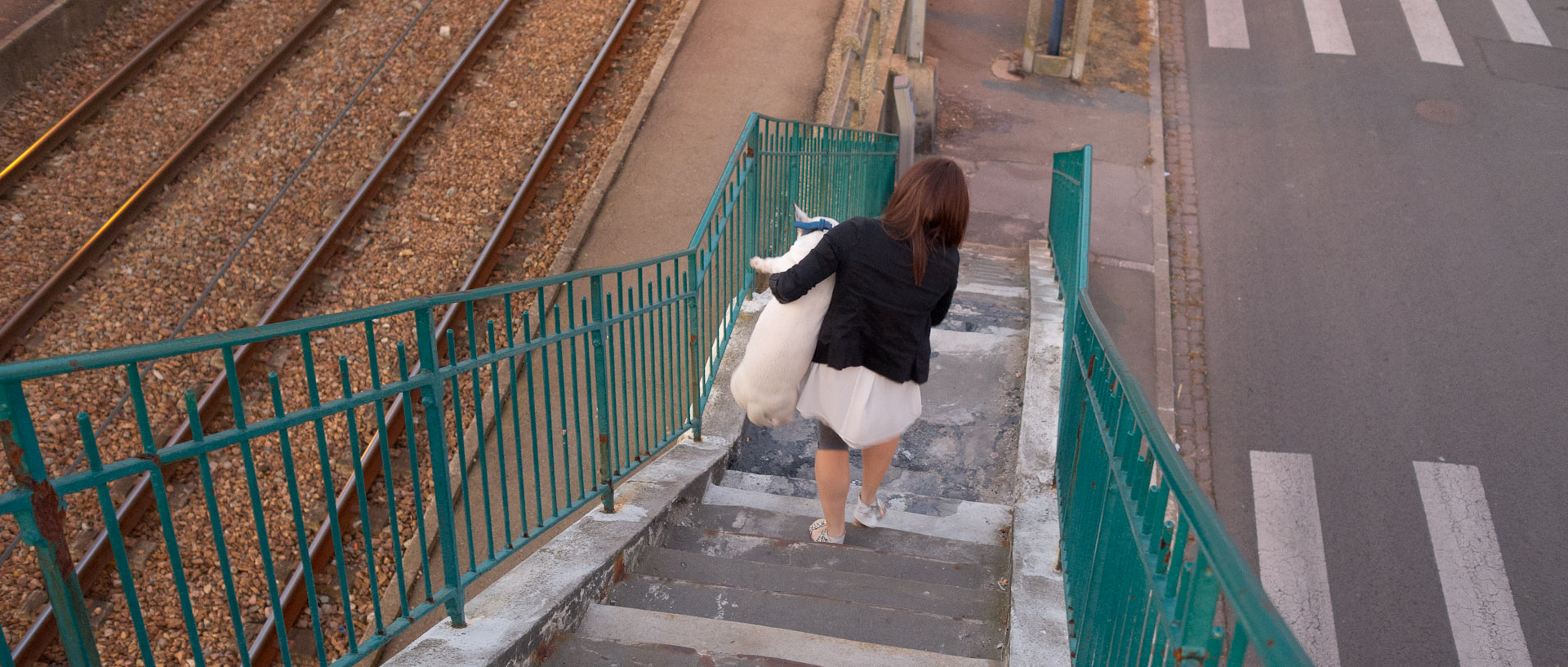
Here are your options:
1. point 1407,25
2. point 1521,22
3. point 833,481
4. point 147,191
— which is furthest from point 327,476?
point 1521,22

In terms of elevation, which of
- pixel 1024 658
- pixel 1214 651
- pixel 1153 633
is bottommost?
pixel 1024 658

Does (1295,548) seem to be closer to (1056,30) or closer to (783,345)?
(783,345)

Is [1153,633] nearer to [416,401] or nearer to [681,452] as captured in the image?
[681,452]

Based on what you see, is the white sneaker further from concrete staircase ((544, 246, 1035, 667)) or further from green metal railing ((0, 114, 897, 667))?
green metal railing ((0, 114, 897, 667))

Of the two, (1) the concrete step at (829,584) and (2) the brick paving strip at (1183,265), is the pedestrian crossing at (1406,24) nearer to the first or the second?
(2) the brick paving strip at (1183,265)

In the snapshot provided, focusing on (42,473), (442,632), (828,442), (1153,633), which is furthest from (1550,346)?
(42,473)

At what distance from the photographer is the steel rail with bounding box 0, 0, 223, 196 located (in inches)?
376

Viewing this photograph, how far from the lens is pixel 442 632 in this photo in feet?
10.2

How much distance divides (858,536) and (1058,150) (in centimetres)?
921

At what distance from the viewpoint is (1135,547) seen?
238cm

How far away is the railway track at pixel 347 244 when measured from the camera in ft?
22.4

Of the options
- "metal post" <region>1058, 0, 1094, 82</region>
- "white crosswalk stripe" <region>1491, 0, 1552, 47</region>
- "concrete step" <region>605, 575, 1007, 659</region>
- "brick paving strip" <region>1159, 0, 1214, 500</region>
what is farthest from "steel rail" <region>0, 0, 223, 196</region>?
"white crosswalk stripe" <region>1491, 0, 1552, 47</region>

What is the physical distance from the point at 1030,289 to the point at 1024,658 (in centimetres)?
501

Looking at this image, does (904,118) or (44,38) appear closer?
(44,38)
